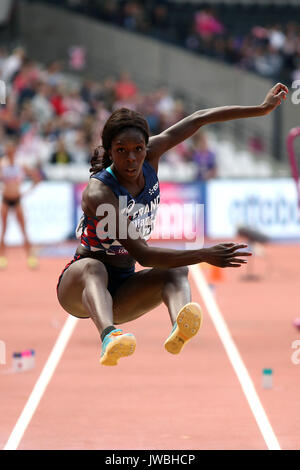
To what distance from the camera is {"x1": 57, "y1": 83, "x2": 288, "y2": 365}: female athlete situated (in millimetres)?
5016

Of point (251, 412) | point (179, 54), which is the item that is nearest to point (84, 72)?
point (179, 54)

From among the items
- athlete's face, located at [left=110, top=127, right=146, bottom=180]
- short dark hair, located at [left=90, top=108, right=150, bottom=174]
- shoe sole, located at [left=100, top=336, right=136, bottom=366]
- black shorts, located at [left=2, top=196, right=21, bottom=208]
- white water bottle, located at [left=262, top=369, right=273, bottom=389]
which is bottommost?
white water bottle, located at [left=262, top=369, right=273, bottom=389]

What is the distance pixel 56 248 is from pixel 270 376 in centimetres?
1114

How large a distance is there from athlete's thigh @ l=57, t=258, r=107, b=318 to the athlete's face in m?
0.62

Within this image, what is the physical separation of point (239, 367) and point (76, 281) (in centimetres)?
376

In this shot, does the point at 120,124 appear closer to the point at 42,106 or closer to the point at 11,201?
the point at 11,201

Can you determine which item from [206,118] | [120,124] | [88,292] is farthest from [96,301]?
[206,118]

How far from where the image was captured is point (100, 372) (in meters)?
8.71

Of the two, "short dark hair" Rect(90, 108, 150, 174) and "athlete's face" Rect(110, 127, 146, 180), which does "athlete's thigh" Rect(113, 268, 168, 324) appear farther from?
"short dark hair" Rect(90, 108, 150, 174)

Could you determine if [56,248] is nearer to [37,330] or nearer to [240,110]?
[37,330]

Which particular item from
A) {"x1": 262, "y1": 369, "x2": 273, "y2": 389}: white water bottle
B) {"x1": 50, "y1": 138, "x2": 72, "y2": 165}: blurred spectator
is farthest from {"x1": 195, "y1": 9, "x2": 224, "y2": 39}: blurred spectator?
{"x1": 262, "y1": 369, "x2": 273, "y2": 389}: white water bottle

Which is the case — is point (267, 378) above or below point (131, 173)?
below

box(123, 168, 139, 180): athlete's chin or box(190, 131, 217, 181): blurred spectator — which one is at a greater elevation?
box(123, 168, 139, 180): athlete's chin

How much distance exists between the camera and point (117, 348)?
4852mm
